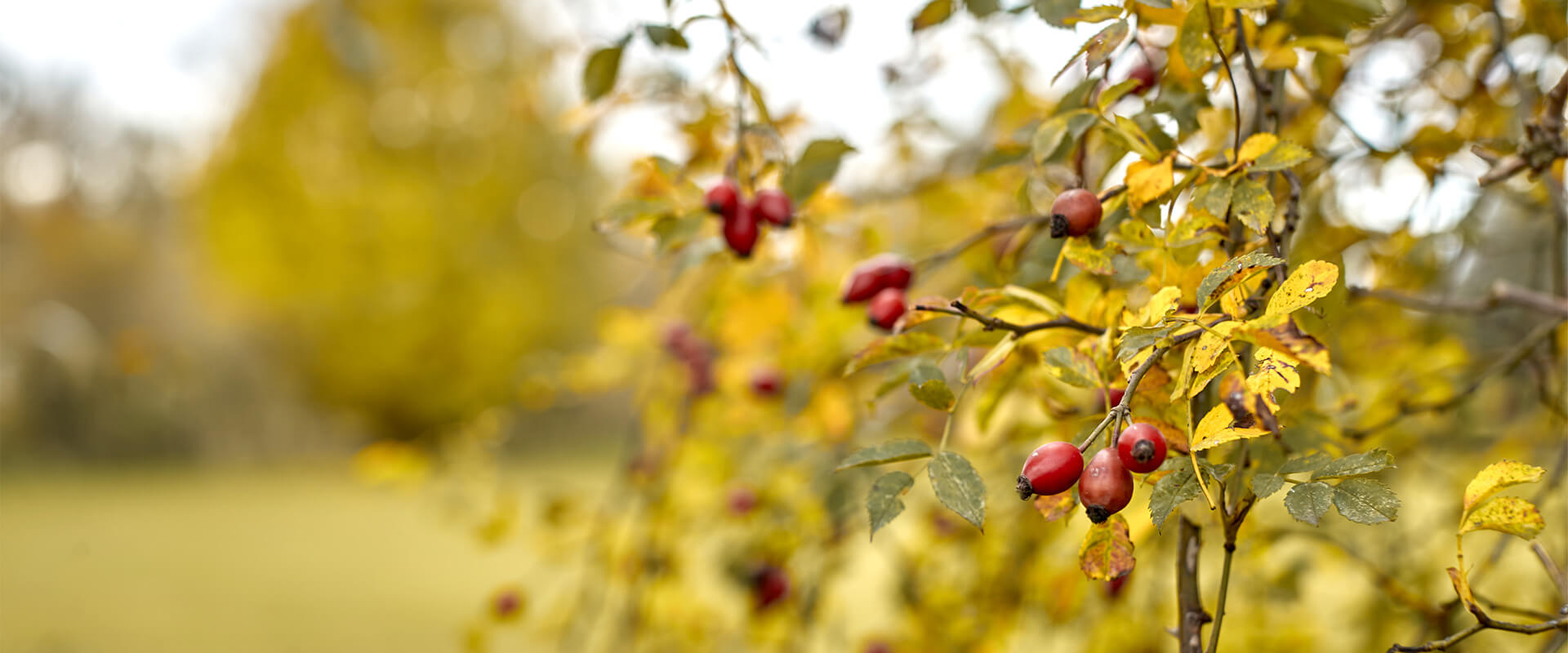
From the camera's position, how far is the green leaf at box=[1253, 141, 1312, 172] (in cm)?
46

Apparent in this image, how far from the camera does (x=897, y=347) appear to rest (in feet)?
1.79

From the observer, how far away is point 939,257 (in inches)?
28.7

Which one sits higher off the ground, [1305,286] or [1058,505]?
[1305,286]

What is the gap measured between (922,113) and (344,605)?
10.00ft

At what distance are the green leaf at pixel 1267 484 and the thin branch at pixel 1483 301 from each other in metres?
0.25

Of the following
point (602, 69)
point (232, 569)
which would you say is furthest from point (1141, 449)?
point (232, 569)

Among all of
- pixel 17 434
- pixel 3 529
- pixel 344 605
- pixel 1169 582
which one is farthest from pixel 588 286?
pixel 1169 582

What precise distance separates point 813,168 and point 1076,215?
0.24m

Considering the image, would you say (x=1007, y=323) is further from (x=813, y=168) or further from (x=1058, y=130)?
(x=813, y=168)

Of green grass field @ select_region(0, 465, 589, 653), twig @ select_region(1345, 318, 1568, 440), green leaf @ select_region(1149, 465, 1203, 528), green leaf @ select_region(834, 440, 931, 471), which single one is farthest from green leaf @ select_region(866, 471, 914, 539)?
green grass field @ select_region(0, 465, 589, 653)

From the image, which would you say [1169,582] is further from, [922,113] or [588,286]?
[588,286]

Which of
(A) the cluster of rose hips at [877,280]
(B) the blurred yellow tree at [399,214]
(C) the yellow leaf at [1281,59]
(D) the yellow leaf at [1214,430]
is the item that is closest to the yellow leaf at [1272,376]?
(D) the yellow leaf at [1214,430]

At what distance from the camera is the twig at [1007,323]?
1.57ft

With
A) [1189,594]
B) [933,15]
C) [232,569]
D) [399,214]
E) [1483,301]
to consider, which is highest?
[933,15]
